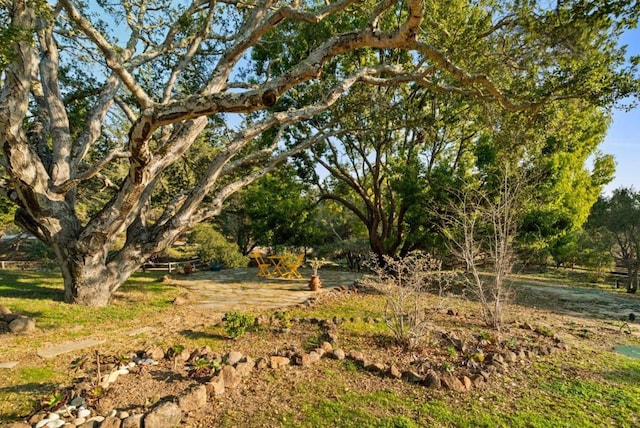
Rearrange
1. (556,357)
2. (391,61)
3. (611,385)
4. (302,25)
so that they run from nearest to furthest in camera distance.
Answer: (611,385) → (556,357) → (302,25) → (391,61)

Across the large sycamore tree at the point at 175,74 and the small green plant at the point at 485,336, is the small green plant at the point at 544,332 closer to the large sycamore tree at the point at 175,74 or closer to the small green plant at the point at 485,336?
the small green plant at the point at 485,336

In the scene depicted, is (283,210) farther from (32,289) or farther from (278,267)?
(32,289)

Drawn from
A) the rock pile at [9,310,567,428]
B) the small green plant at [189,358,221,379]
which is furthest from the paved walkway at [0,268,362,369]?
the small green plant at [189,358,221,379]

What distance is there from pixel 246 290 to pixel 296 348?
455 cm

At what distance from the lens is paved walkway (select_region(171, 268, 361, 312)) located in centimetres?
710

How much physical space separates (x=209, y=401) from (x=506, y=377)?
10.9ft

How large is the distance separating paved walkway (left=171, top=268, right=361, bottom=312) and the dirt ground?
16 cm

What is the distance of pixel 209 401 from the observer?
3.07 meters

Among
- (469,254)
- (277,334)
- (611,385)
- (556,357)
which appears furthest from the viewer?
(469,254)

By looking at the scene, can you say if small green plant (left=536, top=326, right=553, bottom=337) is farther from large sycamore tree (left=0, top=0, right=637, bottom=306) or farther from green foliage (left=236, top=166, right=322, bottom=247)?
green foliage (left=236, top=166, right=322, bottom=247)

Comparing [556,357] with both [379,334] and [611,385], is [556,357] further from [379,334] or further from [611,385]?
[379,334]

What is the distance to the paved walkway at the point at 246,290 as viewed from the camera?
23.3ft

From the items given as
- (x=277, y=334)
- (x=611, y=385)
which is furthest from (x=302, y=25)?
(x=611, y=385)

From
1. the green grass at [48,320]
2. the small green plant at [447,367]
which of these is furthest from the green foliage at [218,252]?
the small green plant at [447,367]
